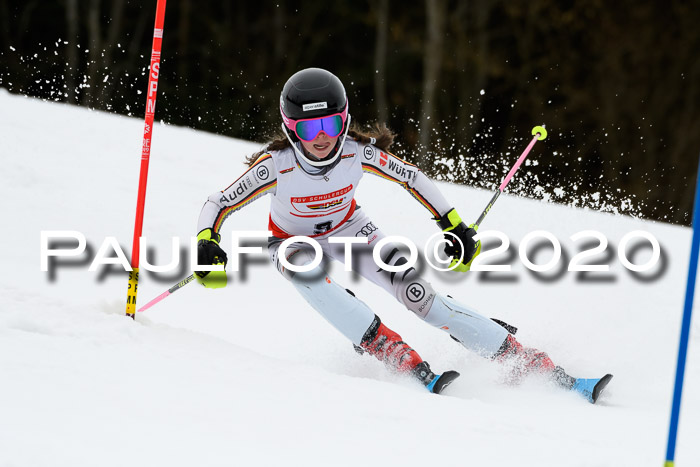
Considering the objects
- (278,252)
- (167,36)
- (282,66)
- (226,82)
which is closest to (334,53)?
(282,66)

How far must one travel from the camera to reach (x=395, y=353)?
12.1 ft

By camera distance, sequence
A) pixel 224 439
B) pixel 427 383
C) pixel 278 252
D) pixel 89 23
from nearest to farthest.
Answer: pixel 224 439
pixel 427 383
pixel 278 252
pixel 89 23

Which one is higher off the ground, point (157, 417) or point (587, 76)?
point (587, 76)

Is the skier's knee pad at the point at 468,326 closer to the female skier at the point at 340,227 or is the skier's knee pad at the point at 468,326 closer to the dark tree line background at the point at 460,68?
the female skier at the point at 340,227

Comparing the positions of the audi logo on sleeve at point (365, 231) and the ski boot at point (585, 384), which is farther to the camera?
the audi logo on sleeve at point (365, 231)

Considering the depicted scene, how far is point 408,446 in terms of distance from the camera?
2486 mm

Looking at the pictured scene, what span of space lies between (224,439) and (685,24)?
68.7 feet

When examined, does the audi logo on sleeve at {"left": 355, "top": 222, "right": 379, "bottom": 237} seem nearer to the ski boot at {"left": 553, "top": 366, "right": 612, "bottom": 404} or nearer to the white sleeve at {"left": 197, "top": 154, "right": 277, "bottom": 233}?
the white sleeve at {"left": 197, "top": 154, "right": 277, "bottom": 233}

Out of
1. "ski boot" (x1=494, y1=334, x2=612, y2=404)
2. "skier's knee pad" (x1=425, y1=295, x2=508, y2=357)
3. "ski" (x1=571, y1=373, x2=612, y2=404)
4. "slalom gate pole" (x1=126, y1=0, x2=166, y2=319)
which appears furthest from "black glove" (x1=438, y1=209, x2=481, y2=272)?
"slalom gate pole" (x1=126, y1=0, x2=166, y2=319)

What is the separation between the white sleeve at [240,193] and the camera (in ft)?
12.3

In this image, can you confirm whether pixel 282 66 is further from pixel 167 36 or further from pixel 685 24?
pixel 685 24

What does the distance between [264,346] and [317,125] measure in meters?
1.56

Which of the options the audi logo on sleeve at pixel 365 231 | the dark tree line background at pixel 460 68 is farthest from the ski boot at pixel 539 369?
the dark tree line background at pixel 460 68
